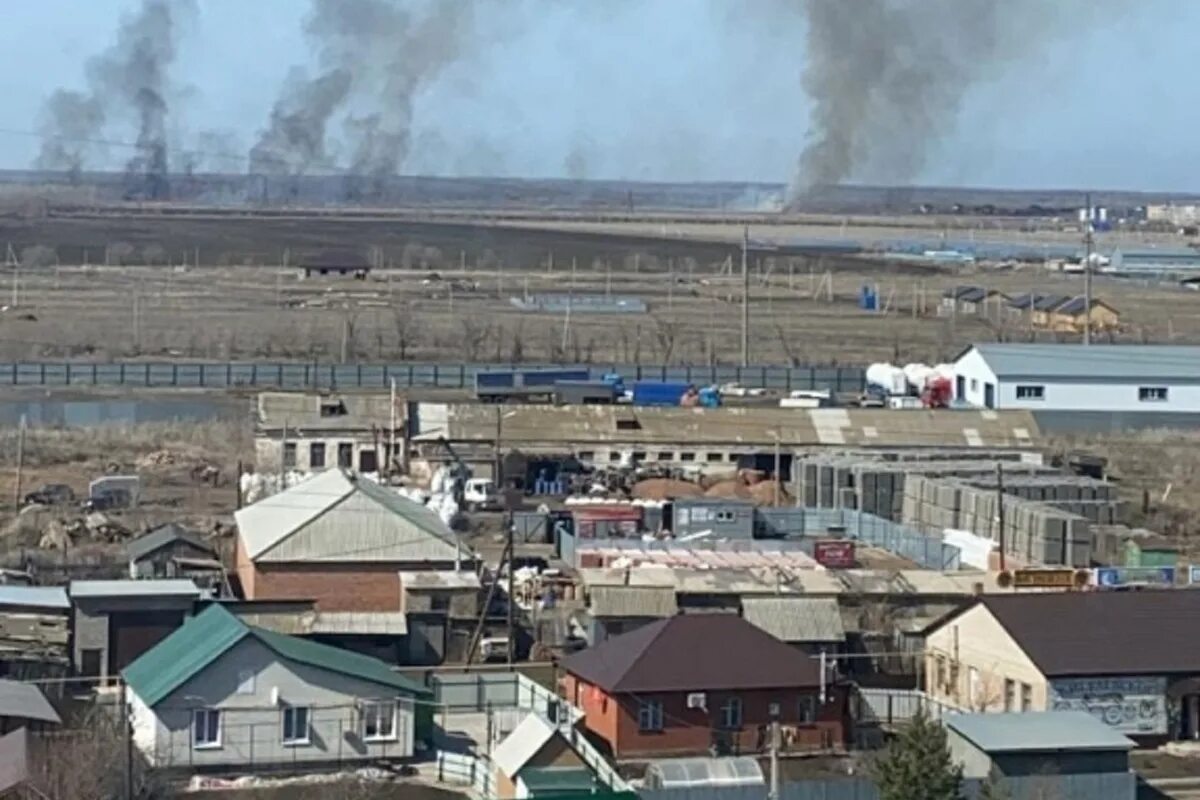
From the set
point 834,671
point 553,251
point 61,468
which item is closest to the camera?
point 834,671

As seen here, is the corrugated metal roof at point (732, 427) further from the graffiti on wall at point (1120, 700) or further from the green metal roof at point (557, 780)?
the green metal roof at point (557, 780)

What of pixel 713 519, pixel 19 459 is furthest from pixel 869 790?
pixel 19 459

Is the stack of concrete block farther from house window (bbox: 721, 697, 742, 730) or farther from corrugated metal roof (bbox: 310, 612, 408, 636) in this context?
house window (bbox: 721, 697, 742, 730)

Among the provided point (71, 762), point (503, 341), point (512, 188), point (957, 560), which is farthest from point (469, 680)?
point (512, 188)

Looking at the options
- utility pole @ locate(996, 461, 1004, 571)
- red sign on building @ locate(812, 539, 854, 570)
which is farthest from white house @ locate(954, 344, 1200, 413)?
red sign on building @ locate(812, 539, 854, 570)

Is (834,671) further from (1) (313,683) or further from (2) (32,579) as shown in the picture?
(2) (32,579)

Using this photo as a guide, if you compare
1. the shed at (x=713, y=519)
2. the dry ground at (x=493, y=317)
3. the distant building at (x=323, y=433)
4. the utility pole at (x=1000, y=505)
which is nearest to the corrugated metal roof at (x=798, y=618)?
the utility pole at (x=1000, y=505)
